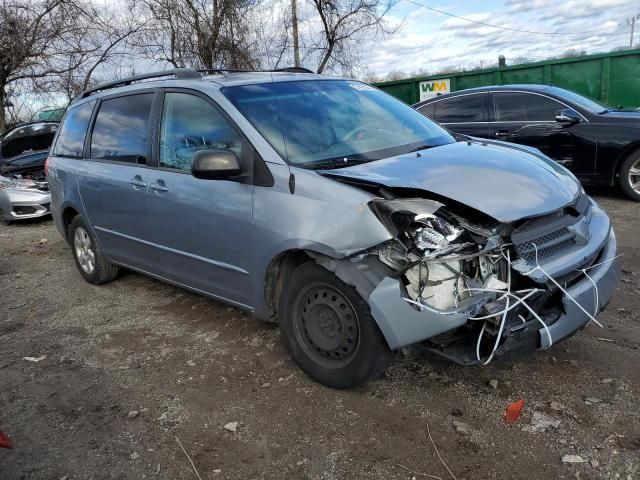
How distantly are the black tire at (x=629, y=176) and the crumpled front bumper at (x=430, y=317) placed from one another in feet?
16.8

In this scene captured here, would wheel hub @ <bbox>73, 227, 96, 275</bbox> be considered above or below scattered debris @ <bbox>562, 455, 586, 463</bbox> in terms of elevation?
above

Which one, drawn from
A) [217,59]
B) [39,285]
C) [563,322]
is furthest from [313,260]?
[217,59]

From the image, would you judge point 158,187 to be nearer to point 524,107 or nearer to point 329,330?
point 329,330

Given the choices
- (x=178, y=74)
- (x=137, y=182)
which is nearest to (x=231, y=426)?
(x=137, y=182)

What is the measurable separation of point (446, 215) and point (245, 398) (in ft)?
5.21

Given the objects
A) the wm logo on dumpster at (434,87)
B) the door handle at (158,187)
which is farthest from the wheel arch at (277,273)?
the wm logo on dumpster at (434,87)

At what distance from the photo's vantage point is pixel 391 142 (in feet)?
12.2

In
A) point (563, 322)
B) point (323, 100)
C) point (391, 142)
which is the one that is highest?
point (323, 100)

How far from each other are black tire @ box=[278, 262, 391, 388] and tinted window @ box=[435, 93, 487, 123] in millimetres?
6025

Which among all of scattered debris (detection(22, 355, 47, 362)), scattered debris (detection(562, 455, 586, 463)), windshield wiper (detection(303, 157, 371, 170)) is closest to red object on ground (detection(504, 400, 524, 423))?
scattered debris (detection(562, 455, 586, 463))

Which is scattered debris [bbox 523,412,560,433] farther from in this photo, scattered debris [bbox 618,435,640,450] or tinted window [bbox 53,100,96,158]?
tinted window [bbox 53,100,96,158]

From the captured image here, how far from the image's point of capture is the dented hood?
2.76 metres

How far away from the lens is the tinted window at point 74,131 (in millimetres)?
5188

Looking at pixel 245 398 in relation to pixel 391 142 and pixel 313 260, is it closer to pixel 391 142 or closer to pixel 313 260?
pixel 313 260
